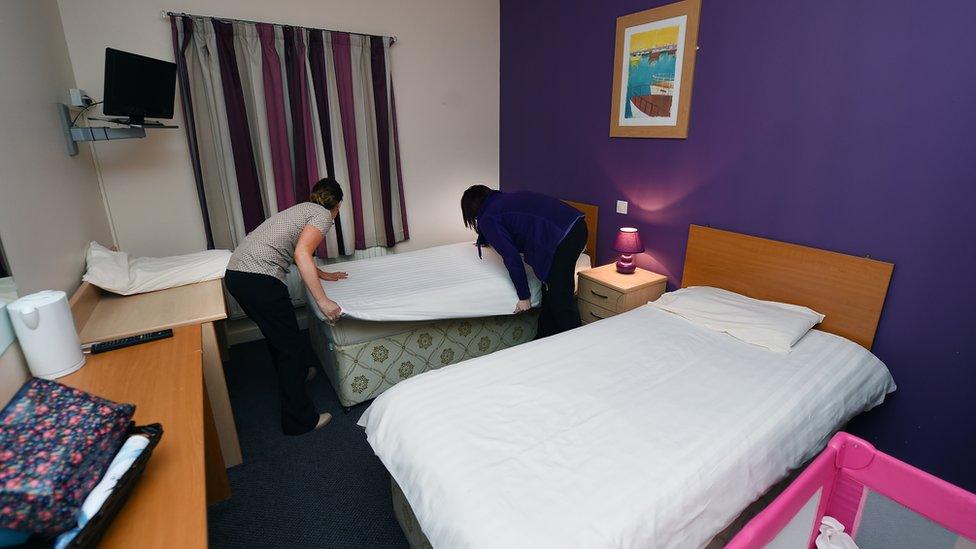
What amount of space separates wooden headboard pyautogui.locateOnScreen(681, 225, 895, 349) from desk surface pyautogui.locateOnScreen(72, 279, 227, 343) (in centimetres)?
262

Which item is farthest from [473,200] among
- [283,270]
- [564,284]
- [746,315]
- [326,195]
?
[746,315]

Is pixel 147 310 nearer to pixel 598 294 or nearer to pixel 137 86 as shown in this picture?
pixel 137 86

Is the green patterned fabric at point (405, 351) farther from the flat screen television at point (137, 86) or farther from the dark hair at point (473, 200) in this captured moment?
the flat screen television at point (137, 86)

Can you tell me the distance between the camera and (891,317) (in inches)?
80.8

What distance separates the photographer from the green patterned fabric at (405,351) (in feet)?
8.65

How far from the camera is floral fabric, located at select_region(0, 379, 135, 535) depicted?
0.86 m

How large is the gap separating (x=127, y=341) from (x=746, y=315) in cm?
272

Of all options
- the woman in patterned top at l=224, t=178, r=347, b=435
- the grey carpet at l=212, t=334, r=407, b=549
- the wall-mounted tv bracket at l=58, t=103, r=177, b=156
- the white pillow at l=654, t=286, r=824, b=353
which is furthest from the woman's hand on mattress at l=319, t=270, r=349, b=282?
the white pillow at l=654, t=286, r=824, b=353

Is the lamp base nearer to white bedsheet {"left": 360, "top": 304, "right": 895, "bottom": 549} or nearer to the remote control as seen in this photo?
white bedsheet {"left": 360, "top": 304, "right": 895, "bottom": 549}

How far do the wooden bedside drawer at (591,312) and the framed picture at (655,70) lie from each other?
3.80 feet

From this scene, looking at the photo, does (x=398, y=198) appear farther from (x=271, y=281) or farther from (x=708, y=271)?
(x=708, y=271)

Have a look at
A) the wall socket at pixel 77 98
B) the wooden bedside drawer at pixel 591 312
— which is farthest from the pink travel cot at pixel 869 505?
the wall socket at pixel 77 98

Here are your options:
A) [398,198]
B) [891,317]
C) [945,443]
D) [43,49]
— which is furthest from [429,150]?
[945,443]

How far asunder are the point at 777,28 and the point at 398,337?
258 cm
